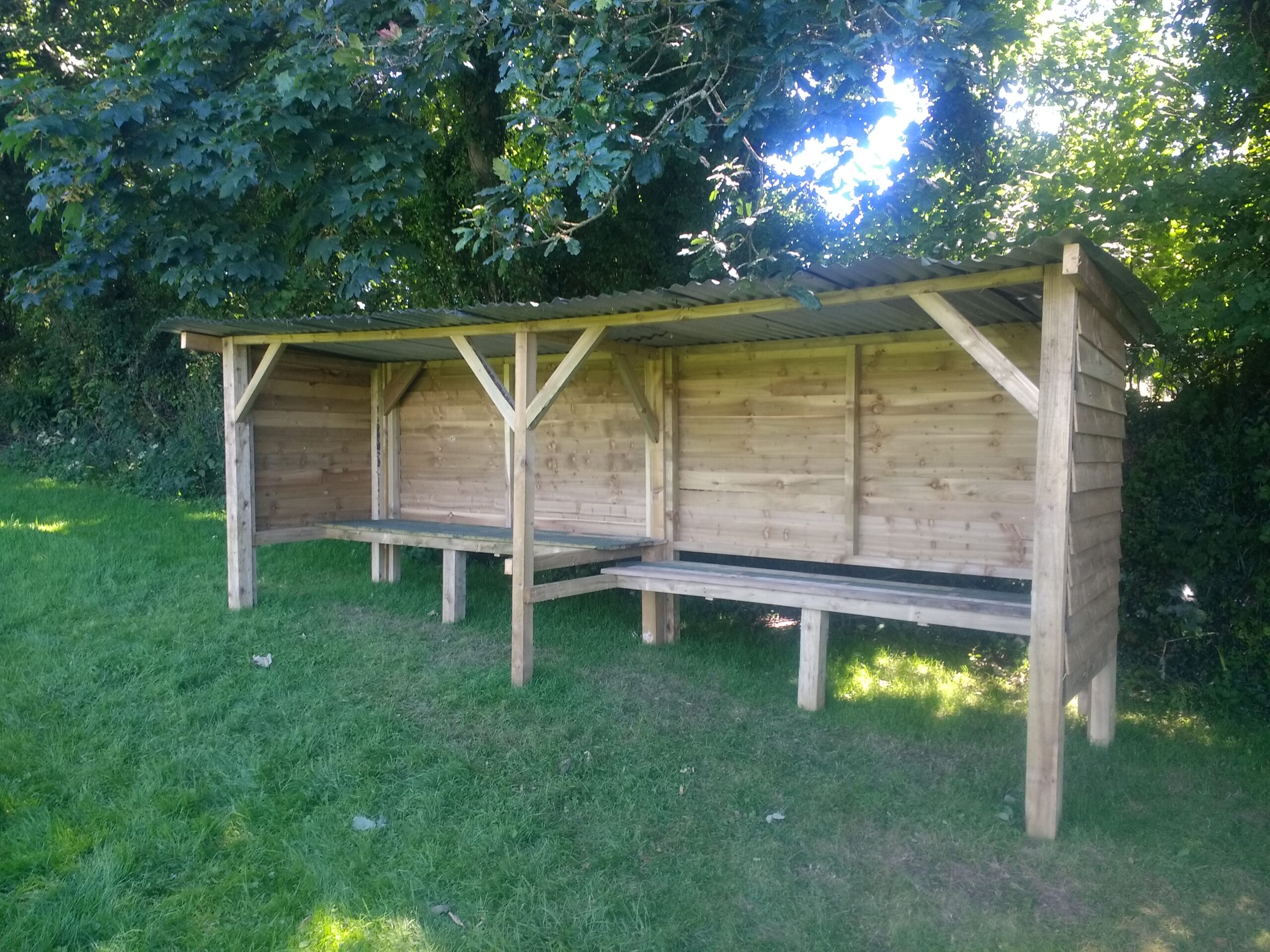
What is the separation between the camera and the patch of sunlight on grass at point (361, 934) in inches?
115

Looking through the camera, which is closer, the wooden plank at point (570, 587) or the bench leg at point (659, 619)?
the wooden plank at point (570, 587)

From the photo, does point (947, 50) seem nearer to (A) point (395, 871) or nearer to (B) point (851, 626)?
(B) point (851, 626)

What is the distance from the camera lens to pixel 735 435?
6492 mm

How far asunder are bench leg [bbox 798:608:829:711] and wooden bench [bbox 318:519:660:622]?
1.59 meters

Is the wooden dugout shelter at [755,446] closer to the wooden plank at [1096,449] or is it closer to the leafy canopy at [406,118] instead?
the wooden plank at [1096,449]

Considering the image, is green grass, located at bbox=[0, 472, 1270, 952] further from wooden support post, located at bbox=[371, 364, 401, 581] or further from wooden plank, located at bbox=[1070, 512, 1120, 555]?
wooden support post, located at bbox=[371, 364, 401, 581]

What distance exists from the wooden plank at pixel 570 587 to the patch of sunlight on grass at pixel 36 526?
5.88 m

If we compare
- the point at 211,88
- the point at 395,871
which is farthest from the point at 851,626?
the point at 211,88

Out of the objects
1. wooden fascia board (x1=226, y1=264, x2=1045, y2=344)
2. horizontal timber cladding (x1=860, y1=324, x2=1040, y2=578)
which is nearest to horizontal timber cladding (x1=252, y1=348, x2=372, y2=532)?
wooden fascia board (x1=226, y1=264, x2=1045, y2=344)

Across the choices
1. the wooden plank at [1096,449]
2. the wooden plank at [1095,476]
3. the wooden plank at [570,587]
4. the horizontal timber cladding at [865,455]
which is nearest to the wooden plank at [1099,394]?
the wooden plank at [1096,449]

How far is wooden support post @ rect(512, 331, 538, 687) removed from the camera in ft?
18.0

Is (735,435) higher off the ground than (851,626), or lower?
higher

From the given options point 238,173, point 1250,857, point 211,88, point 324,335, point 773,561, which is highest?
point 211,88

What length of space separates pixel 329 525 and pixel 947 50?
572cm
